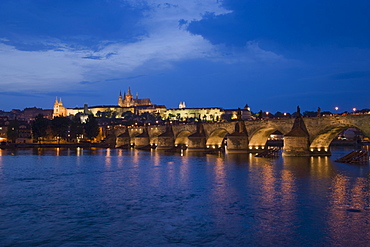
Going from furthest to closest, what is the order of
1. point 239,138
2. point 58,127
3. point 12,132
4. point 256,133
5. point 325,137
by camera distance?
1. point 12,132
2. point 58,127
3. point 239,138
4. point 256,133
5. point 325,137

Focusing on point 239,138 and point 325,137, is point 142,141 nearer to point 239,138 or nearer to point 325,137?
point 239,138


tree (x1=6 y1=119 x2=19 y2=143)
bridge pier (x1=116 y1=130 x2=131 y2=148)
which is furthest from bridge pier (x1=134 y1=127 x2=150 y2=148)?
tree (x1=6 y1=119 x2=19 y2=143)

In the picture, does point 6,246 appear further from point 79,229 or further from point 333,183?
point 333,183

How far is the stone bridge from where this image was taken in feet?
134

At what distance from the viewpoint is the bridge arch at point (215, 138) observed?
2448 inches

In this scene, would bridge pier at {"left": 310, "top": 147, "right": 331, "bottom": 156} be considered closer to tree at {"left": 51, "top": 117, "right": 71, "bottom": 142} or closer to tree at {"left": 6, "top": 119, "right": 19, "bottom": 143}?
tree at {"left": 51, "top": 117, "right": 71, "bottom": 142}

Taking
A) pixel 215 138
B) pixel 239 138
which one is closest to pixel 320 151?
pixel 239 138

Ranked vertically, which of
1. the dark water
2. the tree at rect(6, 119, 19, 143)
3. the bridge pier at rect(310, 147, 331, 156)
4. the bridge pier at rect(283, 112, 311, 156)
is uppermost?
the tree at rect(6, 119, 19, 143)

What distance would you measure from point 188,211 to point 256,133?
125ft

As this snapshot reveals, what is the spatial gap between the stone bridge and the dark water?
46.3 feet

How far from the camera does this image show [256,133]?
53406mm

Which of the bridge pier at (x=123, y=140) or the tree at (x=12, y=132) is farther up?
the tree at (x=12, y=132)

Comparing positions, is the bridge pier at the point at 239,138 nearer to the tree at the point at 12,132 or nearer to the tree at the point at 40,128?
the tree at the point at 40,128

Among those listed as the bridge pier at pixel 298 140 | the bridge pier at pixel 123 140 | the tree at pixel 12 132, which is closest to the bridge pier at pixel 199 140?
the bridge pier at pixel 298 140
